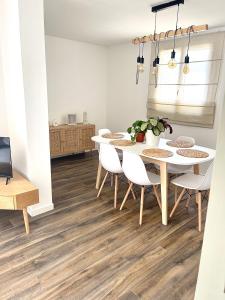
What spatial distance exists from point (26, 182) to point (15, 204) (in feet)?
0.98

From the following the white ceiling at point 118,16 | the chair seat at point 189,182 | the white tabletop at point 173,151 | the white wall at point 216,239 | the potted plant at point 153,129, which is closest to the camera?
the white wall at point 216,239

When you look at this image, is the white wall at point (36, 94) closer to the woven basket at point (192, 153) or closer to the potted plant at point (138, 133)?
the potted plant at point (138, 133)

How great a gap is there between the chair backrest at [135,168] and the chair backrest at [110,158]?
215 mm

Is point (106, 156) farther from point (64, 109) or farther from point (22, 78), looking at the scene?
point (64, 109)

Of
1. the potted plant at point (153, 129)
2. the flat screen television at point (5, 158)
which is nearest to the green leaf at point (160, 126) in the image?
the potted plant at point (153, 129)

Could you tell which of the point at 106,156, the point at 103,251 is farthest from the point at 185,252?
the point at 106,156

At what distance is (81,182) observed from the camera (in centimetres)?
354

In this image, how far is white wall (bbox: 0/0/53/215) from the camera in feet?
7.06

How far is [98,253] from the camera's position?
78.9 inches

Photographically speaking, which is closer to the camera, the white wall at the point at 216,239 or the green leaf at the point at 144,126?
the white wall at the point at 216,239

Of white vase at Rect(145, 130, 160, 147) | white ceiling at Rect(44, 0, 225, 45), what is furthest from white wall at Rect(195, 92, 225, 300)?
white ceiling at Rect(44, 0, 225, 45)

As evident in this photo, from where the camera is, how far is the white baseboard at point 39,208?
2.58m

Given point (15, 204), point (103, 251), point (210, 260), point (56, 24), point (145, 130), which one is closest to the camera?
point (210, 260)

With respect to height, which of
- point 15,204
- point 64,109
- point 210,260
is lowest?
point 15,204
